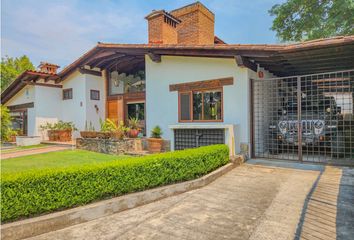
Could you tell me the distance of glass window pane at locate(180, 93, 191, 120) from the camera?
30.1ft

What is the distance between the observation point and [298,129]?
7.08 metres

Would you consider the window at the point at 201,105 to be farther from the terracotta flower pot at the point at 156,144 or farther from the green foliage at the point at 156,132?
the terracotta flower pot at the point at 156,144

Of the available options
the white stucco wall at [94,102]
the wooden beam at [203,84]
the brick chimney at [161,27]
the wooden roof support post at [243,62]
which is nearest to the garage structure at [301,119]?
the wooden roof support post at [243,62]

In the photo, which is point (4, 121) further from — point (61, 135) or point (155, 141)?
point (155, 141)

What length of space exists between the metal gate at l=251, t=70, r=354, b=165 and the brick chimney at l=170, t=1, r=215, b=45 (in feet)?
15.8

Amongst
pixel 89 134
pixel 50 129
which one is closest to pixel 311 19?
pixel 89 134

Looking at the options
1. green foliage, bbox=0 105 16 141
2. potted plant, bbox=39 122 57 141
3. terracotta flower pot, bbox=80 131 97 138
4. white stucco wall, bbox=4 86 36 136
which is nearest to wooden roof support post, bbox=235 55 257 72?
terracotta flower pot, bbox=80 131 97 138

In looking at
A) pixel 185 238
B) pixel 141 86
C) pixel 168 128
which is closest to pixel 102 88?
pixel 141 86

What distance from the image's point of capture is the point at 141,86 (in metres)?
12.7

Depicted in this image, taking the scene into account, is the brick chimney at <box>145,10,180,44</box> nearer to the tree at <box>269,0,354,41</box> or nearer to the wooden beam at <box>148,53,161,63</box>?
the wooden beam at <box>148,53,161,63</box>

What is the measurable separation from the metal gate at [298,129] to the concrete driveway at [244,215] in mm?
2222

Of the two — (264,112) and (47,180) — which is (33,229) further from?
(264,112)

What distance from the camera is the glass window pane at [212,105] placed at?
850 cm

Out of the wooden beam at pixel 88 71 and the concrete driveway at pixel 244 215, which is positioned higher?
the wooden beam at pixel 88 71
